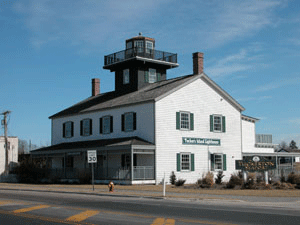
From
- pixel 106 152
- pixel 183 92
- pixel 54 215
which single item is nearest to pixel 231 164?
pixel 183 92

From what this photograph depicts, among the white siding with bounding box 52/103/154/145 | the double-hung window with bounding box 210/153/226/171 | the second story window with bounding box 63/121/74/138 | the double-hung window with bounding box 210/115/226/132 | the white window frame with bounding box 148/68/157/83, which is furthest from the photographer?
the second story window with bounding box 63/121/74/138

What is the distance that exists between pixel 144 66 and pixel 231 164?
11623mm

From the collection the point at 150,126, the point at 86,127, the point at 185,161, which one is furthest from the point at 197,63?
the point at 86,127

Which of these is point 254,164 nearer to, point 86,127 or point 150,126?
point 150,126

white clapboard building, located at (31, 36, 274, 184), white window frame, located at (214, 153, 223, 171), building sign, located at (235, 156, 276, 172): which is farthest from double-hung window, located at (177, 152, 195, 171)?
building sign, located at (235, 156, 276, 172)

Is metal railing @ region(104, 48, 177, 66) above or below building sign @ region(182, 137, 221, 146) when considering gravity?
above

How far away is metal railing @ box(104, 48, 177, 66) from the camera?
41.4 metres

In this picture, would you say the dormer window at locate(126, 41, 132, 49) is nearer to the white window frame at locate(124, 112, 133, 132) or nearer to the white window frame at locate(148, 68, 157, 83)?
the white window frame at locate(148, 68, 157, 83)

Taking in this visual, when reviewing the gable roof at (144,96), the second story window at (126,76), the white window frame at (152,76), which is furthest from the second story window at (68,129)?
the white window frame at (152,76)

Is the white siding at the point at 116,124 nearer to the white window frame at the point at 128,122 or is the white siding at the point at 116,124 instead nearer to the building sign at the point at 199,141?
the white window frame at the point at 128,122

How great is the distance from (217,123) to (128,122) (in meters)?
7.60

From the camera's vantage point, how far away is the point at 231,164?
3944cm

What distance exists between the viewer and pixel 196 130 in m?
37.2

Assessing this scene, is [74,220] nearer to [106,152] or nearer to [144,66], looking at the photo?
[106,152]
